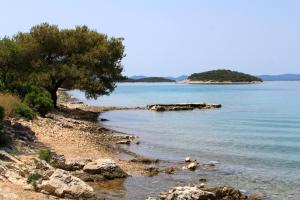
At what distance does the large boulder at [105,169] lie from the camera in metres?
19.8

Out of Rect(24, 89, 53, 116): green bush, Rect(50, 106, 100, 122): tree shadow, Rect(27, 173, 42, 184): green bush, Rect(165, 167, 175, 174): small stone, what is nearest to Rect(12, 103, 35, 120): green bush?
Rect(24, 89, 53, 116): green bush

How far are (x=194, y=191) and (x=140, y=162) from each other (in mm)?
9402

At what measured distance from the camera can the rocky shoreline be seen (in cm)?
1516

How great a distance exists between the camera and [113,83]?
57844 millimetres

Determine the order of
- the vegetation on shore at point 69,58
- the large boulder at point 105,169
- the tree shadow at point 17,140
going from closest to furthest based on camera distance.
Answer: the large boulder at point 105,169, the tree shadow at point 17,140, the vegetation on shore at point 69,58

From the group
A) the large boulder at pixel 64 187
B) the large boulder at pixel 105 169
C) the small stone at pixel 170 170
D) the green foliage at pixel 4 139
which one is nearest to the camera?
the large boulder at pixel 64 187

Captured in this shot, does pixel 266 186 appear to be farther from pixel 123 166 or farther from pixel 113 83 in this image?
pixel 113 83

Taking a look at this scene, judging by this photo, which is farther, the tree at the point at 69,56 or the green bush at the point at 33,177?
the tree at the point at 69,56

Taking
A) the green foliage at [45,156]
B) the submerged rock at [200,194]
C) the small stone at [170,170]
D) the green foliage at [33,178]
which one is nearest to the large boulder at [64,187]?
the green foliage at [33,178]

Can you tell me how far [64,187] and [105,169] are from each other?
4823 mm

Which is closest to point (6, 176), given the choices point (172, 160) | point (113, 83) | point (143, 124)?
point (172, 160)

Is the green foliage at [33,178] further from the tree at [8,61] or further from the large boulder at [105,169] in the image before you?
the tree at [8,61]

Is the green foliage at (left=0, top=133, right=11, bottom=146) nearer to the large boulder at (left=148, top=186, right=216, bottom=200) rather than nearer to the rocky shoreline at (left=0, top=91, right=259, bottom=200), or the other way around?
the rocky shoreline at (left=0, top=91, right=259, bottom=200)

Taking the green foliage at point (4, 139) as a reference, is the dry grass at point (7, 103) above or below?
above
